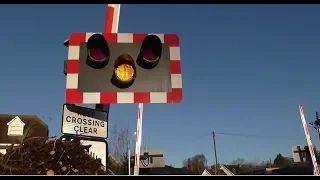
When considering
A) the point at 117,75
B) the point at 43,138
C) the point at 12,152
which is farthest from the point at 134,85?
the point at 12,152

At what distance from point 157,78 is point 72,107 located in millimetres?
844

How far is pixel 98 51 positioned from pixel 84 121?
68 cm

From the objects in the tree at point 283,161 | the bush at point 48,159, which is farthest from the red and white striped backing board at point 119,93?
the tree at point 283,161

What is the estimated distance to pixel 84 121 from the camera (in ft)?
10.1

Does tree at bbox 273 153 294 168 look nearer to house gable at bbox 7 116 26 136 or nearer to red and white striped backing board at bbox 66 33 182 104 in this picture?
red and white striped backing board at bbox 66 33 182 104

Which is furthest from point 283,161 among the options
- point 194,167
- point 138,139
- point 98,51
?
point 98,51

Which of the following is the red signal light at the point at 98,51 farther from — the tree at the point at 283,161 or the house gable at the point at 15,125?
the house gable at the point at 15,125

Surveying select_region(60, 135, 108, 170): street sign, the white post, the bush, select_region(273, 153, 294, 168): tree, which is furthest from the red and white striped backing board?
select_region(273, 153, 294, 168): tree

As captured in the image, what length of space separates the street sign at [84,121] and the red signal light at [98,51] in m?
0.45

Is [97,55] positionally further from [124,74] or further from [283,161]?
[283,161]

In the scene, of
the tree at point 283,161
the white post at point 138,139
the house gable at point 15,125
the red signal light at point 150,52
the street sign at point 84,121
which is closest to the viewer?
the street sign at point 84,121

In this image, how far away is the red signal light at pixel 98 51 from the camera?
302 cm

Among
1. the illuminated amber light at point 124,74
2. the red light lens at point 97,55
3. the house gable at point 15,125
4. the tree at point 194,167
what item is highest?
the house gable at point 15,125
